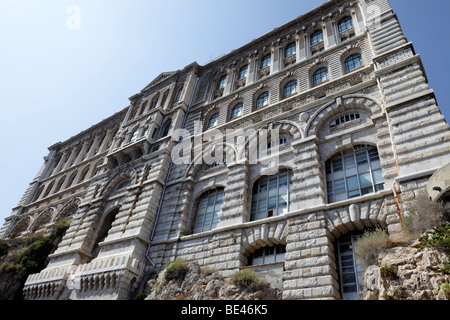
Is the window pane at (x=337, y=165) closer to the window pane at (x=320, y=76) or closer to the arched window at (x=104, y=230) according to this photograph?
the window pane at (x=320, y=76)

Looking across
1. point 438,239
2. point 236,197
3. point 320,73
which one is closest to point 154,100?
point 320,73

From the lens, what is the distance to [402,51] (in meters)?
15.0

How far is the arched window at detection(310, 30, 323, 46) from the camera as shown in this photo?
70.6ft

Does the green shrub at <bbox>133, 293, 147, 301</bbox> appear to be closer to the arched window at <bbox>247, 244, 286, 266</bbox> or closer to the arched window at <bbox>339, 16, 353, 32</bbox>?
the arched window at <bbox>247, 244, 286, 266</bbox>

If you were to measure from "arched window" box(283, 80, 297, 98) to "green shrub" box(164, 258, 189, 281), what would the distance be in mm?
11648

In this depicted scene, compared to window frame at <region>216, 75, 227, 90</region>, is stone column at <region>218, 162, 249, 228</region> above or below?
below

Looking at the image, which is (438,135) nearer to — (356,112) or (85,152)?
(356,112)

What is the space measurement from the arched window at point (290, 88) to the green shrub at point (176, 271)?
459 inches

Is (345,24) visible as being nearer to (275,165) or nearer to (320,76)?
(320,76)

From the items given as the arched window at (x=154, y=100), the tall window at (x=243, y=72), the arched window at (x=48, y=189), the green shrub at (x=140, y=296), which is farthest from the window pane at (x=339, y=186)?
the arched window at (x=48, y=189)

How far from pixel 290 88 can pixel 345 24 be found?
19.4 feet

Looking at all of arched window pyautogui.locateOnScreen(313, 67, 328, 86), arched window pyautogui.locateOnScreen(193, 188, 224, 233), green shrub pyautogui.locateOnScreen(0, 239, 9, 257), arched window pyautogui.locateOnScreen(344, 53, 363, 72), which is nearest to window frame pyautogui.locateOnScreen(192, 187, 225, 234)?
arched window pyautogui.locateOnScreen(193, 188, 224, 233)
